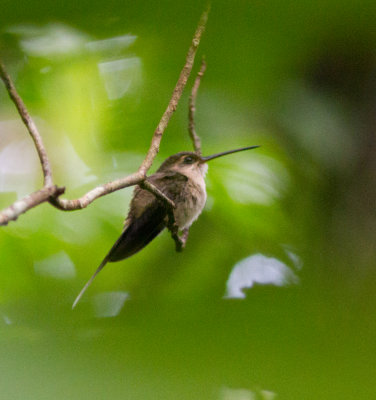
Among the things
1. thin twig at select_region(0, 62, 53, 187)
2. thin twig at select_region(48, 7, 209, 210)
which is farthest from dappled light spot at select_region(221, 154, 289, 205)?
thin twig at select_region(0, 62, 53, 187)

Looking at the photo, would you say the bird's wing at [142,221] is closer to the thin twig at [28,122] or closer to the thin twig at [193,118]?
the thin twig at [193,118]

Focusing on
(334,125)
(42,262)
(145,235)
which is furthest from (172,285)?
(145,235)

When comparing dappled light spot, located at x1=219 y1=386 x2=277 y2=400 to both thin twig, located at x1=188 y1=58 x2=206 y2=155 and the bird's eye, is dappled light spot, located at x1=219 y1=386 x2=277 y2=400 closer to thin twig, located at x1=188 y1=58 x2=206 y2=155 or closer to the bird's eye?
thin twig, located at x1=188 y1=58 x2=206 y2=155

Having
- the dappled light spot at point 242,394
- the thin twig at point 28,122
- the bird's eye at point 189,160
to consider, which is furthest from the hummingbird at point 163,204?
the dappled light spot at point 242,394

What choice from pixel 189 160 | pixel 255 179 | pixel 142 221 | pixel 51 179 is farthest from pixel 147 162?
pixel 189 160

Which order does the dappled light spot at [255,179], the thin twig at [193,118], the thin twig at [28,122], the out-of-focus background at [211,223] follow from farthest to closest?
the thin twig at [193,118] < the dappled light spot at [255,179] < the thin twig at [28,122] < the out-of-focus background at [211,223]
